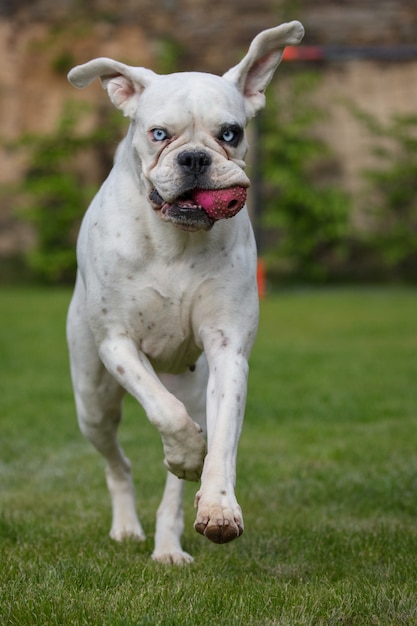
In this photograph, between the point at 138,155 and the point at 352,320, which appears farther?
the point at 352,320

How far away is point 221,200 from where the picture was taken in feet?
12.5

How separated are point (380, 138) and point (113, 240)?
15445 millimetres

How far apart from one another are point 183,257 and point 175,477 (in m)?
1.08

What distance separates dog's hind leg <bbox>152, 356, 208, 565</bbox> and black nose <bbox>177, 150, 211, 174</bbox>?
1.10m

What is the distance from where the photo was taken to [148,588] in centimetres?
371

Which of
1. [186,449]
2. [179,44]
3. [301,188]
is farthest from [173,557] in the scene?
[179,44]

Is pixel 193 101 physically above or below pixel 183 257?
above

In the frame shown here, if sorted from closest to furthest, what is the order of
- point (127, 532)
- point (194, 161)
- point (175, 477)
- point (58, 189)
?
point (194, 161) < point (175, 477) < point (127, 532) < point (58, 189)

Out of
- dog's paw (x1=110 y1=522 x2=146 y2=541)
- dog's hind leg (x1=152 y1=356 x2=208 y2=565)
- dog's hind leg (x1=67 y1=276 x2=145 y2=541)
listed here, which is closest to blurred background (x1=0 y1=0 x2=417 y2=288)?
dog's hind leg (x1=67 y1=276 x2=145 y2=541)

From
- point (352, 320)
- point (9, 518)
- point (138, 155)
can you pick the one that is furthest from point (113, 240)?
point (352, 320)

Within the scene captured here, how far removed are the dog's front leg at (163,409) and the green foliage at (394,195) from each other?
1479 cm

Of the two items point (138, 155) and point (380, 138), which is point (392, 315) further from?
point (138, 155)

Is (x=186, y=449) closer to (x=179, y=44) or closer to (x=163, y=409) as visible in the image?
(x=163, y=409)

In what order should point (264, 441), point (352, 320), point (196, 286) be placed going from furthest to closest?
1. point (352, 320)
2. point (264, 441)
3. point (196, 286)
